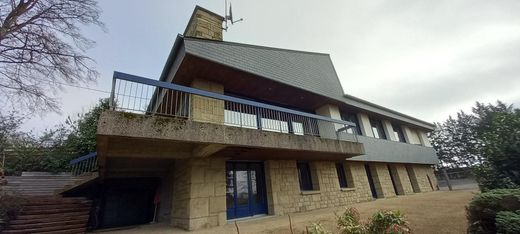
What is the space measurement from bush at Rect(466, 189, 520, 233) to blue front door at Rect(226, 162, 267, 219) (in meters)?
6.15

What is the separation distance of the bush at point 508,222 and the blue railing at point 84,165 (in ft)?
42.2

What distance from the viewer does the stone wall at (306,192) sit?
8320mm

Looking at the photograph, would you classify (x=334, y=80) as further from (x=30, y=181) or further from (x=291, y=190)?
(x=30, y=181)

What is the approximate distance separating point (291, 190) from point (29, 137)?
48.4ft

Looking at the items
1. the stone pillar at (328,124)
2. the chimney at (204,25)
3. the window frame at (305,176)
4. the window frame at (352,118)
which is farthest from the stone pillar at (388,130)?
the chimney at (204,25)

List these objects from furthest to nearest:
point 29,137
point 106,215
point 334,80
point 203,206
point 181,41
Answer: point 334,80 < point 29,137 < point 106,215 < point 181,41 < point 203,206

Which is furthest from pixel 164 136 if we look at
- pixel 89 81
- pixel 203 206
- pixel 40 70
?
pixel 40 70

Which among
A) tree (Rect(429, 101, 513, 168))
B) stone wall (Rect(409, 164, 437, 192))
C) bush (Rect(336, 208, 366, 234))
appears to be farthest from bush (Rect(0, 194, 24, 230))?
tree (Rect(429, 101, 513, 168))

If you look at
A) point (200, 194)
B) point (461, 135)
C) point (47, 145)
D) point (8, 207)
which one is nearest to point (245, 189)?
point (200, 194)

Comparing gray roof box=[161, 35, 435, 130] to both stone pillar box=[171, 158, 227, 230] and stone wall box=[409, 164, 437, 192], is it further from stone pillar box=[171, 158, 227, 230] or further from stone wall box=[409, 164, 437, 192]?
stone wall box=[409, 164, 437, 192]

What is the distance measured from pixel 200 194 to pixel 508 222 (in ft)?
21.3

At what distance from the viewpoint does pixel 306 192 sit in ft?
29.7

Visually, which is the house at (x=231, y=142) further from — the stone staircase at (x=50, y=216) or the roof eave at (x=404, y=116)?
the stone staircase at (x=50, y=216)

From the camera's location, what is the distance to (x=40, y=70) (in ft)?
27.5
